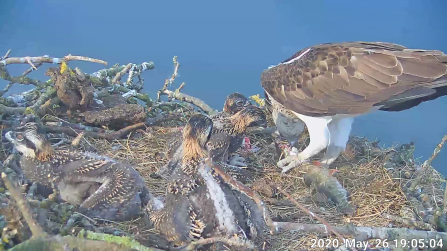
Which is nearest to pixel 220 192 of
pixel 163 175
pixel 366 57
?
pixel 163 175

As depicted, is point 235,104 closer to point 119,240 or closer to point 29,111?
point 29,111

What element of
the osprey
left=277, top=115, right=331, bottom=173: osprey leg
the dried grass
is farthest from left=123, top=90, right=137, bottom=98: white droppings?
left=277, top=115, right=331, bottom=173: osprey leg

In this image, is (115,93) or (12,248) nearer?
(12,248)

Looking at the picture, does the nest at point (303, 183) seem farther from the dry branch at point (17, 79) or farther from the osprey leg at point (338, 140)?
the dry branch at point (17, 79)

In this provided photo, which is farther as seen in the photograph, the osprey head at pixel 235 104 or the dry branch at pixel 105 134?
the osprey head at pixel 235 104

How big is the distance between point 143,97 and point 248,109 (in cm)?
117

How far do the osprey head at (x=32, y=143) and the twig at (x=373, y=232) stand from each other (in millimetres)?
1521

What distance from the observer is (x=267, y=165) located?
348 centimetres

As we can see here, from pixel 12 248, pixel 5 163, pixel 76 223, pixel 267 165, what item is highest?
pixel 267 165

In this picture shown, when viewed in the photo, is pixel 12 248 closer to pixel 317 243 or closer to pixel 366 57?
pixel 317 243

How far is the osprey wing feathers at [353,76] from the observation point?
3051mm

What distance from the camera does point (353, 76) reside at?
321cm

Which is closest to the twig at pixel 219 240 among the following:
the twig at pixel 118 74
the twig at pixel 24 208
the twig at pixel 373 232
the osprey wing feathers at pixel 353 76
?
the twig at pixel 373 232

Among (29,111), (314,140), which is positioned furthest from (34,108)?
(314,140)
